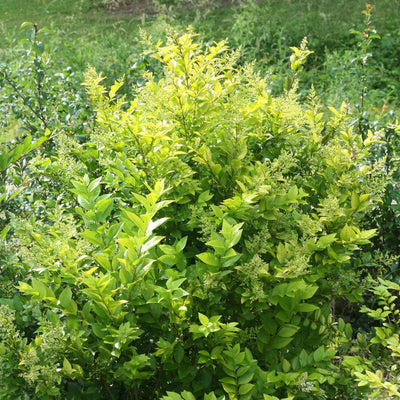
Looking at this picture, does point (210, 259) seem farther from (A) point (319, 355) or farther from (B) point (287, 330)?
(A) point (319, 355)

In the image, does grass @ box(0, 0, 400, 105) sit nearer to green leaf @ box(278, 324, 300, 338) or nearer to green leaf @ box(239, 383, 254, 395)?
green leaf @ box(278, 324, 300, 338)

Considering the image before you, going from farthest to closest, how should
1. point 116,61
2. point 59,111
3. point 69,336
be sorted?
point 116,61 < point 59,111 < point 69,336

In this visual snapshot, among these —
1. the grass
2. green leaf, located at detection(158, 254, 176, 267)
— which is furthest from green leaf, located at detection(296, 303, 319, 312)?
the grass

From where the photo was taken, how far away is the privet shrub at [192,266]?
153 centimetres

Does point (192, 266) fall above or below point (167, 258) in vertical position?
below

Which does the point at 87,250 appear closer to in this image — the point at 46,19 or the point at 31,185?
the point at 31,185

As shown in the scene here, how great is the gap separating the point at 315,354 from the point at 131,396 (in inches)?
28.2

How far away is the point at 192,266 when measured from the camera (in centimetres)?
179

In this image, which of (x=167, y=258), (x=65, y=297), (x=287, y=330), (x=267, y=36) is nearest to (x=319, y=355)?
(x=287, y=330)

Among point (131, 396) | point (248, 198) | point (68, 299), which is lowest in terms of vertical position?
point (131, 396)

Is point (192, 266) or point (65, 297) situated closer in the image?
point (65, 297)

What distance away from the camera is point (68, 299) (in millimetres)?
1520

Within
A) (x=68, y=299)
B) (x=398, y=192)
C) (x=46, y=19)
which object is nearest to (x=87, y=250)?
(x=68, y=299)

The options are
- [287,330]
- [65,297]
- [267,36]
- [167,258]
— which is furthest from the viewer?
[267,36]
